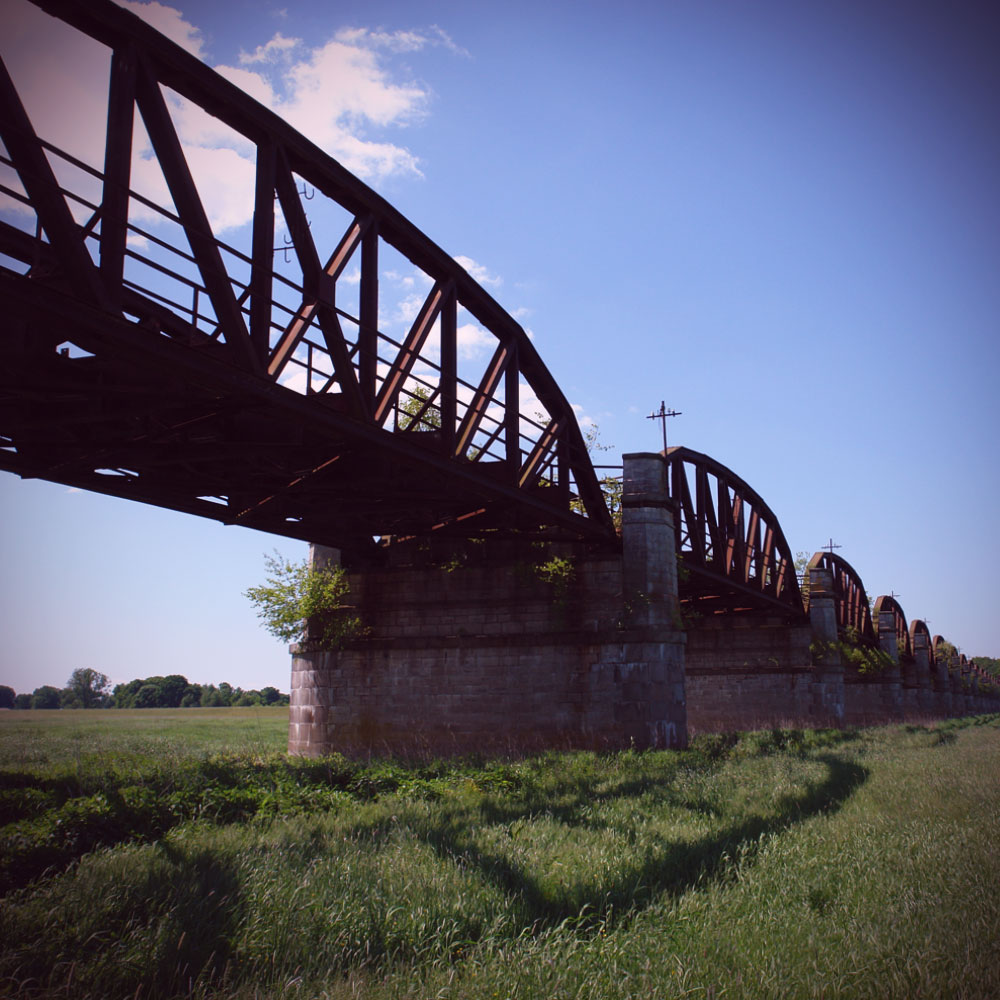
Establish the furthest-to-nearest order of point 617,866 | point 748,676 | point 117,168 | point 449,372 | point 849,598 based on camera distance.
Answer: point 849,598
point 748,676
point 449,372
point 117,168
point 617,866

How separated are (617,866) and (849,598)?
50398 mm

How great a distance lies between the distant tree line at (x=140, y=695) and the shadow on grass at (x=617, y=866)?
10705 cm

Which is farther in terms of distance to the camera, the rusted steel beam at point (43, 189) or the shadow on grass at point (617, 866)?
the rusted steel beam at point (43, 189)

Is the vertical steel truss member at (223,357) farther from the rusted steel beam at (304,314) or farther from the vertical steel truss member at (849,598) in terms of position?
the vertical steel truss member at (849,598)

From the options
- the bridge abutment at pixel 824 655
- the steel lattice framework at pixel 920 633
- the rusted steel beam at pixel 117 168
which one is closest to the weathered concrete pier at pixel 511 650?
the rusted steel beam at pixel 117 168

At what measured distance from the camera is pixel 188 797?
10.9m

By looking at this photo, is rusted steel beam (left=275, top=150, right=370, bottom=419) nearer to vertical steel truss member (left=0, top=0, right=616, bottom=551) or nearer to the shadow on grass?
vertical steel truss member (left=0, top=0, right=616, bottom=551)

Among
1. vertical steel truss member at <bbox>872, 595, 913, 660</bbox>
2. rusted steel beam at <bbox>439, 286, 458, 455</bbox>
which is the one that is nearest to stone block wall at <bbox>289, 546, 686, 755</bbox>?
rusted steel beam at <bbox>439, 286, 458, 455</bbox>

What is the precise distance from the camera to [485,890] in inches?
277

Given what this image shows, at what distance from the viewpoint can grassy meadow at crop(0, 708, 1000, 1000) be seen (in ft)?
16.9

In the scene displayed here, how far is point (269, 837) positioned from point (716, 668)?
3281cm

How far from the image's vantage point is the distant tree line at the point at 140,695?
342 feet

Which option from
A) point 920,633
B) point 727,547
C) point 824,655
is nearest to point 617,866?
point 727,547

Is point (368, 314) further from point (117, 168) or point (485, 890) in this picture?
point (485, 890)
